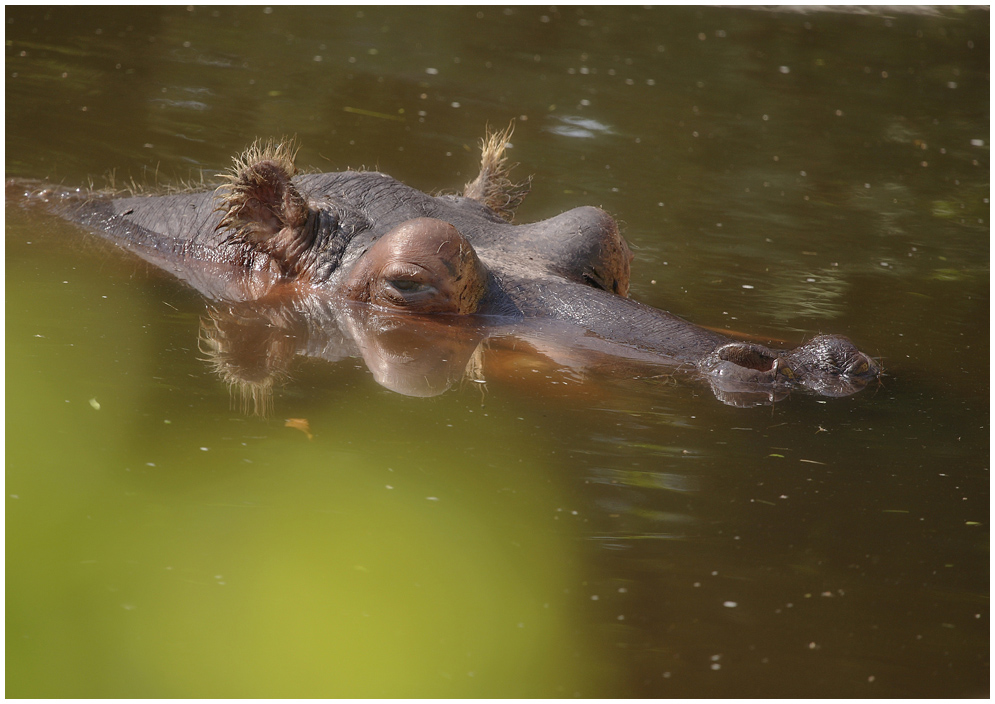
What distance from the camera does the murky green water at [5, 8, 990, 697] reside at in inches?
101

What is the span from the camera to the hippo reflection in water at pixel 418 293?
4.79 meters

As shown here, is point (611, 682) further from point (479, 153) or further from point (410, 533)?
point (479, 153)

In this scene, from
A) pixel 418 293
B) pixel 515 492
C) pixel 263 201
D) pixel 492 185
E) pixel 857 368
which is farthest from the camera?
pixel 492 185

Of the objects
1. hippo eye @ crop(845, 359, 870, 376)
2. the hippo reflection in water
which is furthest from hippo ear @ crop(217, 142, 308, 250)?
hippo eye @ crop(845, 359, 870, 376)

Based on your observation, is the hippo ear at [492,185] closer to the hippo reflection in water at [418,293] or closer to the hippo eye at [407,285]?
the hippo reflection in water at [418,293]

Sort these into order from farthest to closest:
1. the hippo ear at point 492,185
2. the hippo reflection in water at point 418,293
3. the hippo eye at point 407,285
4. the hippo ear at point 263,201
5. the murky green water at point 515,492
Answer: the hippo ear at point 492,185
the hippo ear at point 263,201
the hippo eye at point 407,285
the hippo reflection in water at point 418,293
the murky green water at point 515,492

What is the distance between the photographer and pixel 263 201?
226 inches

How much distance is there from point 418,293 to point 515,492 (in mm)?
1737

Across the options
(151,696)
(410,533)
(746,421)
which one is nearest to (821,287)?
(746,421)

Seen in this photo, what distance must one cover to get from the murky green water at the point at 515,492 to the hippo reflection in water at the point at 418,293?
19cm

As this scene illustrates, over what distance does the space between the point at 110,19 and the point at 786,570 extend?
11203 mm

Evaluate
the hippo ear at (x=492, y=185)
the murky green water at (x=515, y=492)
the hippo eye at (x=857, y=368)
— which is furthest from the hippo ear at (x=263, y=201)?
the hippo eye at (x=857, y=368)

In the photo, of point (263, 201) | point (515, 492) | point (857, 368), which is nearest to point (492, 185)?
point (263, 201)

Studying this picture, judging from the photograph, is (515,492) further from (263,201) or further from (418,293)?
(263,201)
